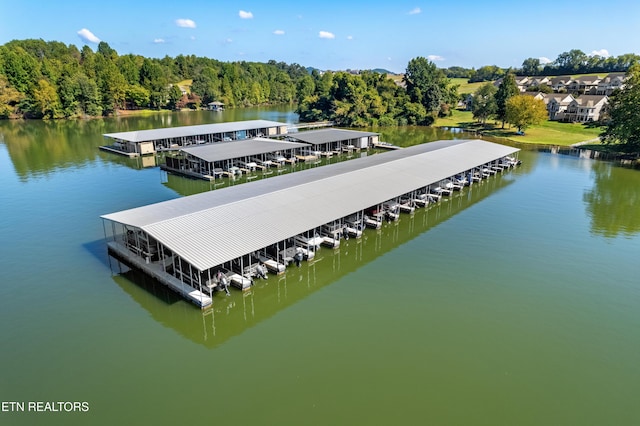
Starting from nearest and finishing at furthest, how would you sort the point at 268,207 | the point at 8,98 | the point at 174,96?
the point at 268,207
the point at 8,98
the point at 174,96

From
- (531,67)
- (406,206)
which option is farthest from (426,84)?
(531,67)

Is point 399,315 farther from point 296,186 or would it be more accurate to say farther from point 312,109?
point 312,109

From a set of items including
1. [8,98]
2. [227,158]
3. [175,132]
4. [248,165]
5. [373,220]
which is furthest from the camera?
[8,98]

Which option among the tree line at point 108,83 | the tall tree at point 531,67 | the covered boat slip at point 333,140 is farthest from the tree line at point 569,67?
the covered boat slip at point 333,140

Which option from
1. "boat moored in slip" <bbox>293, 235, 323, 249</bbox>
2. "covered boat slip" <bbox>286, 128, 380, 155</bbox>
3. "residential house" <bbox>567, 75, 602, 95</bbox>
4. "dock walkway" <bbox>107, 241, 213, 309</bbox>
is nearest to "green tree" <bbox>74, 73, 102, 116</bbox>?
"covered boat slip" <bbox>286, 128, 380, 155</bbox>

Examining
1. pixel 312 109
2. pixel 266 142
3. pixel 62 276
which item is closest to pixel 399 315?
pixel 62 276

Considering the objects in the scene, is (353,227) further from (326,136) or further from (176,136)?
(176,136)

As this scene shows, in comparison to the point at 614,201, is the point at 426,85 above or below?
above
